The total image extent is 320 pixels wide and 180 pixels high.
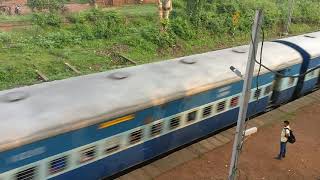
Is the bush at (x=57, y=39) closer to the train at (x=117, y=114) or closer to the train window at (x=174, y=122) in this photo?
the train at (x=117, y=114)

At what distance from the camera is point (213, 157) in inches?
575

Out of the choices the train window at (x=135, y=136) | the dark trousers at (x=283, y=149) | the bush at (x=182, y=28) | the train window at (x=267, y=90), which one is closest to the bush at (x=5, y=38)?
the bush at (x=182, y=28)

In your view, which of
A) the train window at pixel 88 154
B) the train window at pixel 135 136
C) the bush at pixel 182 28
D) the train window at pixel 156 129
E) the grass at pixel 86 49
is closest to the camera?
the train window at pixel 88 154

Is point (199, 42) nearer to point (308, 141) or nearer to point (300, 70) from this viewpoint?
point (300, 70)

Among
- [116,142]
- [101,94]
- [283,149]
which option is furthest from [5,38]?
[283,149]

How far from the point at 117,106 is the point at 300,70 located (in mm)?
10823

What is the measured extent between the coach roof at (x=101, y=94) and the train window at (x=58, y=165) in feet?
2.76

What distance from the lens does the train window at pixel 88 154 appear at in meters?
11.1

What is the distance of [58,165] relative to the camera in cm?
1055

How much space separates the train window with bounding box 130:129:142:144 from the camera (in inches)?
484

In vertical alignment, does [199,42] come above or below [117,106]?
below

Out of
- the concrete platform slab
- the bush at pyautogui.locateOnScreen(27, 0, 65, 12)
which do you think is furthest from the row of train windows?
the bush at pyautogui.locateOnScreen(27, 0, 65, 12)

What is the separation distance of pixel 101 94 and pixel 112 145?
160 cm

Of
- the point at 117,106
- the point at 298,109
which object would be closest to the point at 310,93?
the point at 298,109
